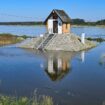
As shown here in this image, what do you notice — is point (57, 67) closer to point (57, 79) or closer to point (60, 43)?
point (57, 79)

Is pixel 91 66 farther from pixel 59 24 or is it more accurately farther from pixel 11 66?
pixel 59 24

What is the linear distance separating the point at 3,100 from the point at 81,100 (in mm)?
5133

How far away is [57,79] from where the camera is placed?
21.5 meters

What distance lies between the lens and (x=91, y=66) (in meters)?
27.0

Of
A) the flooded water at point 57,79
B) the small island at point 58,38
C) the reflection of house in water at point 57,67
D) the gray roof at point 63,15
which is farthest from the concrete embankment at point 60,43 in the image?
the flooded water at point 57,79

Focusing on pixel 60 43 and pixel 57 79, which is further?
pixel 60 43

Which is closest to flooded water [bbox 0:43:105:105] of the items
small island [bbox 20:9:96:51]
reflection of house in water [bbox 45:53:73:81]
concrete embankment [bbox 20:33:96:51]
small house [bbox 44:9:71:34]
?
reflection of house in water [bbox 45:53:73:81]

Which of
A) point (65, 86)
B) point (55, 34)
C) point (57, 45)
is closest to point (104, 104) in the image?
point (65, 86)

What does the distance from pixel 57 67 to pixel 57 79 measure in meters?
5.27

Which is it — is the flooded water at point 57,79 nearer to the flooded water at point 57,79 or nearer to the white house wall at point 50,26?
the flooded water at point 57,79

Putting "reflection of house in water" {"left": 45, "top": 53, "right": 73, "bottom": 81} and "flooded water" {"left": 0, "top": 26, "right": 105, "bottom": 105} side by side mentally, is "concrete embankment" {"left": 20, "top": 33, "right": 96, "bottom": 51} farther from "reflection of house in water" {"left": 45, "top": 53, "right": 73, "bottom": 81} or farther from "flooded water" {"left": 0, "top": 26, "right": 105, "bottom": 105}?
"flooded water" {"left": 0, "top": 26, "right": 105, "bottom": 105}

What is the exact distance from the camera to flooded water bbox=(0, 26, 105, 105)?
16.9m

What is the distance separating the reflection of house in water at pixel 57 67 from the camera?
75.7ft

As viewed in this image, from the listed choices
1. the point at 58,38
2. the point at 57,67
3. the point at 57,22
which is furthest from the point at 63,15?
the point at 57,67
